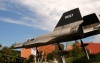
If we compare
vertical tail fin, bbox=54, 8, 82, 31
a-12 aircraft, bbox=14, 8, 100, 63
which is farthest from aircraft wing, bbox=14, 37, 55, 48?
vertical tail fin, bbox=54, 8, 82, 31

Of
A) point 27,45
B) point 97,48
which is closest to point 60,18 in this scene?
point 27,45

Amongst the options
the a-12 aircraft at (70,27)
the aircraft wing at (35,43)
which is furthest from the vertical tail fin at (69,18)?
the aircraft wing at (35,43)

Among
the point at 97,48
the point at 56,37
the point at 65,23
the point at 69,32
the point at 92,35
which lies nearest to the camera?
the point at 69,32

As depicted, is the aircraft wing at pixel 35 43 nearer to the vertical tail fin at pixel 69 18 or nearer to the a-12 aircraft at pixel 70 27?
the a-12 aircraft at pixel 70 27

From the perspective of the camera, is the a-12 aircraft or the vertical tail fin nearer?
the a-12 aircraft

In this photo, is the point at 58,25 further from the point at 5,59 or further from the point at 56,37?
the point at 5,59

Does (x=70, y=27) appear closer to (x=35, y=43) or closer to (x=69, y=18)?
(x=69, y=18)

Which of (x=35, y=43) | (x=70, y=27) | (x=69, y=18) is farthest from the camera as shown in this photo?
(x=35, y=43)

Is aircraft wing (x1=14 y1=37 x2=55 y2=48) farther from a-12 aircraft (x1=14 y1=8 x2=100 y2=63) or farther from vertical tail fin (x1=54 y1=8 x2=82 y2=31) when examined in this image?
vertical tail fin (x1=54 y1=8 x2=82 y2=31)

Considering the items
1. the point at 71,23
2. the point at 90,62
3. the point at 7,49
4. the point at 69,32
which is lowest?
the point at 90,62

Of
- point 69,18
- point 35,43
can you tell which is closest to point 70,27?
point 69,18

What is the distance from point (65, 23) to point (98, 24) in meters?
3.61

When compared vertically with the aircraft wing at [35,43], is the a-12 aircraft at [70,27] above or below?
above

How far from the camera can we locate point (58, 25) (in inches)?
838
